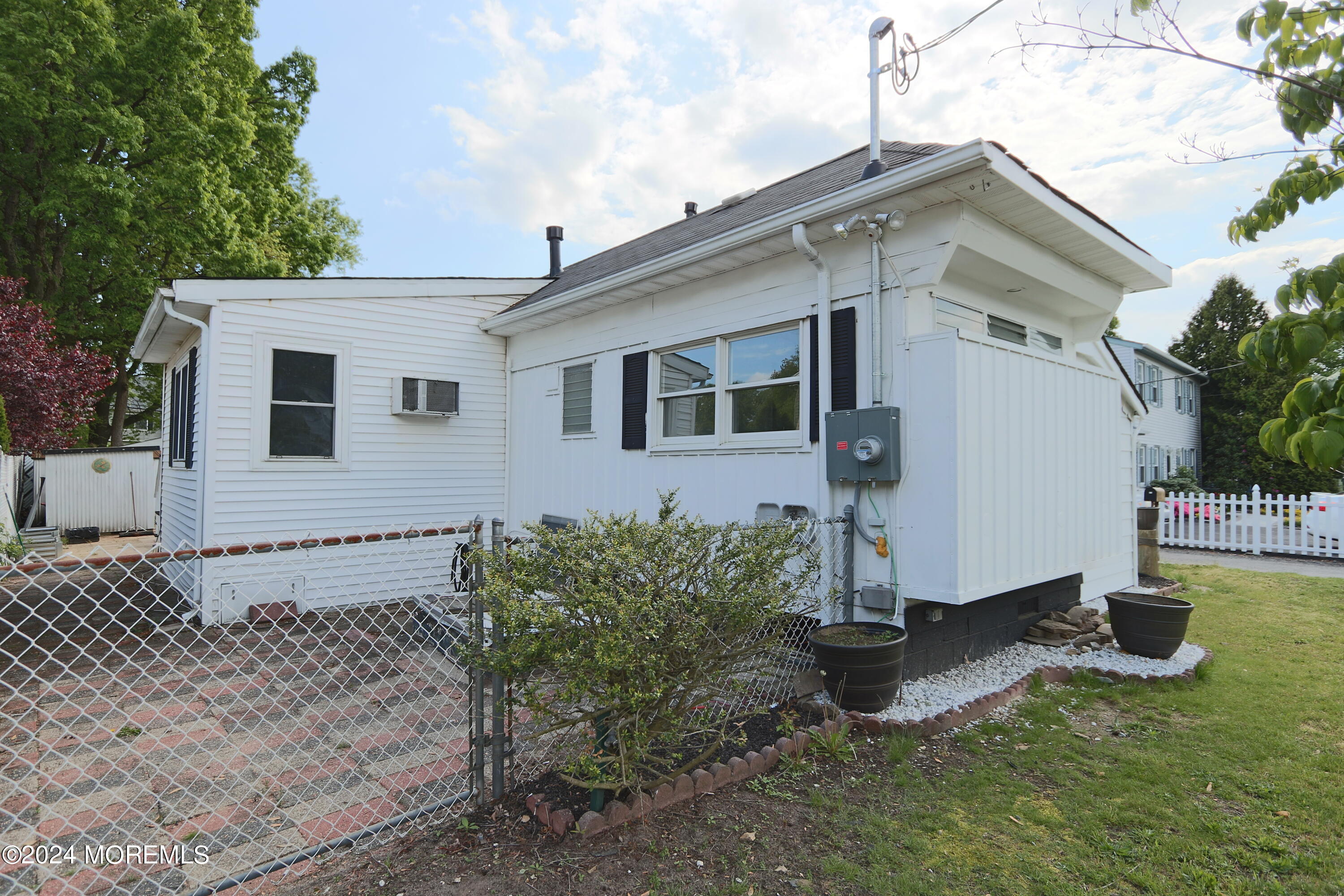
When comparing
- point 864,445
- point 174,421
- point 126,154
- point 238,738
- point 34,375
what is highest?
point 126,154

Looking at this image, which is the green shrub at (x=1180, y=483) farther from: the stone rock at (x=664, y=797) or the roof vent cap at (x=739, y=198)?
the stone rock at (x=664, y=797)

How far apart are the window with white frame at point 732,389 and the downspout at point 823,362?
226 millimetres

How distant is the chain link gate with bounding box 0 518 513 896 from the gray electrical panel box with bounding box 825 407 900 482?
245 cm

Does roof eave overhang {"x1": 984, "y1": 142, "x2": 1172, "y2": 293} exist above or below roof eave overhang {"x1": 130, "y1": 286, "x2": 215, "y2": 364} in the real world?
above

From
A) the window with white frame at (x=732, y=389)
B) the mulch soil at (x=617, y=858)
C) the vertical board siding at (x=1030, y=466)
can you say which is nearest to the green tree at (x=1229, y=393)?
the vertical board siding at (x=1030, y=466)

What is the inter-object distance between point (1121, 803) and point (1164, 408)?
23.2m

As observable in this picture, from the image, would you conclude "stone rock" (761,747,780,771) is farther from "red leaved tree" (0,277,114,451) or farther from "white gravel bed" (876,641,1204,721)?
"red leaved tree" (0,277,114,451)

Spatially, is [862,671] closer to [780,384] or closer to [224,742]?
[780,384]

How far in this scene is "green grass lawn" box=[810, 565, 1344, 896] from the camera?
2332 mm

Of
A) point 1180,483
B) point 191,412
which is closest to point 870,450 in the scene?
point 191,412

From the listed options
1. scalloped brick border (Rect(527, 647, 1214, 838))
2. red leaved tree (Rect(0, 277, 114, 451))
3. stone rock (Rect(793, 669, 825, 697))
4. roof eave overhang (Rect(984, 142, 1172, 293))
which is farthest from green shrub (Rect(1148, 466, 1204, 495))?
red leaved tree (Rect(0, 277, 114, 451))

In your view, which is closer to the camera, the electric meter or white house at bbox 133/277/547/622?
the electric meter

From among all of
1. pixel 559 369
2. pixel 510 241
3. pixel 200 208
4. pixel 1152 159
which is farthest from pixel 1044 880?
pixel 200 208

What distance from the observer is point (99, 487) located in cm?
1347
